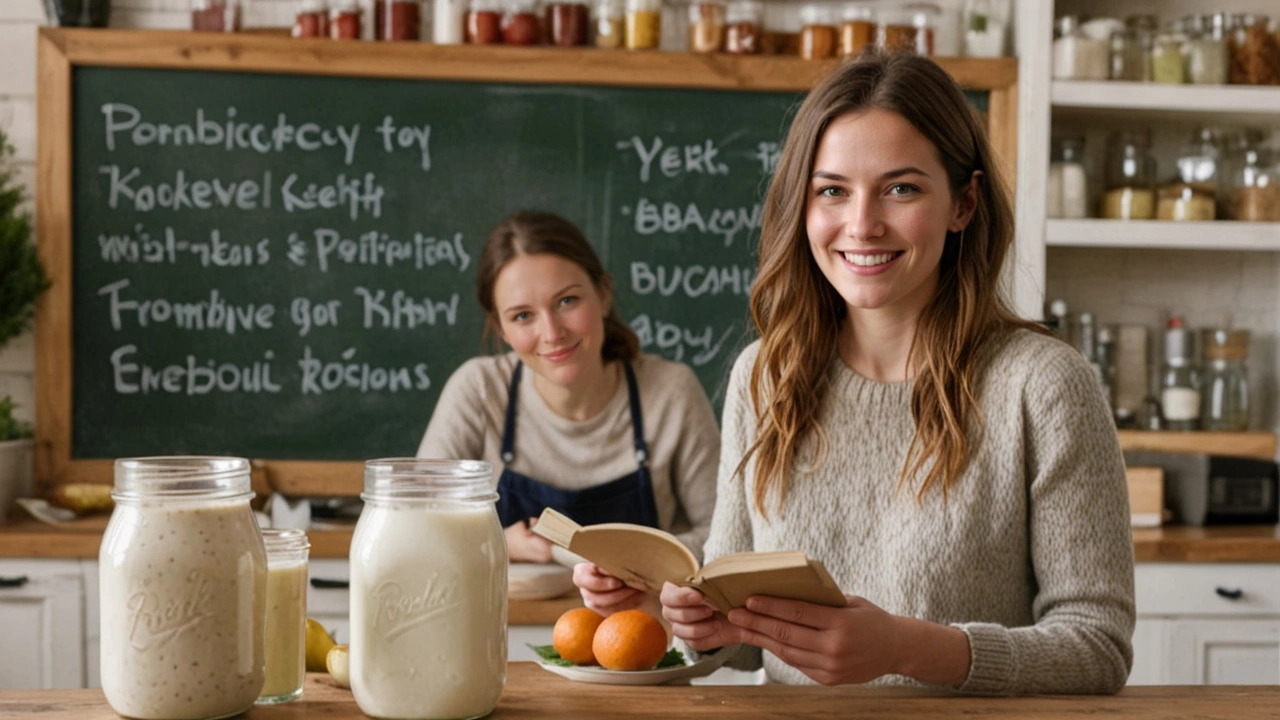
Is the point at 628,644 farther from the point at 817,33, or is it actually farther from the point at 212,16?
the point at 212,16

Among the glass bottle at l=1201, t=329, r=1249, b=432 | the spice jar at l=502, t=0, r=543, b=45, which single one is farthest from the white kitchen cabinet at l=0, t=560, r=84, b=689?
the glass bottle at l=1201, t=329, r=1249, b=432

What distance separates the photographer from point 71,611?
2.84 metres

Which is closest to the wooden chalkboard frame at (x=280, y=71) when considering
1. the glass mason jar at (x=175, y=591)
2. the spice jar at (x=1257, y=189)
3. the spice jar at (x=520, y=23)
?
the spice jar at (x=520, y=23)

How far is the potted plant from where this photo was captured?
3.04 metres

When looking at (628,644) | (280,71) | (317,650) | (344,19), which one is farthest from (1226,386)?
(317,650)

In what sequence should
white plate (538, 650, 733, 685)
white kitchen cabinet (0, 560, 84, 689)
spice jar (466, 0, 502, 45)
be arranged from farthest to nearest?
spice jar (466, 0, 502, 45) < white kitchen cabinet (0, 560, 84, 689) < white plate (538, 650, 733, 685)

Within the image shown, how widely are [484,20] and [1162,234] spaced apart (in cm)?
184

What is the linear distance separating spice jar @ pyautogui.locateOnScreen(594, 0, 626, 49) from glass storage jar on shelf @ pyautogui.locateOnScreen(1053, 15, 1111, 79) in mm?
1140

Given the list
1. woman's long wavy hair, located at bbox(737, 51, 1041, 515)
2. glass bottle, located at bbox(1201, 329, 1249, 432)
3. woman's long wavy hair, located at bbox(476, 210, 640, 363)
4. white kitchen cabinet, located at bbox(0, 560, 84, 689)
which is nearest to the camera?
woman's long wavy hair, located at bbox(737, 51, 1041, 515)

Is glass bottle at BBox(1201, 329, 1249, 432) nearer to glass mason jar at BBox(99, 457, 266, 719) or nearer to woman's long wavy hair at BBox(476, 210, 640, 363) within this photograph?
woman's long wavy hair at BBox(476, 210, 640, 363)

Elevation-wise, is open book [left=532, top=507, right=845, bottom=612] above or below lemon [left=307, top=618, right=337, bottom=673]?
above

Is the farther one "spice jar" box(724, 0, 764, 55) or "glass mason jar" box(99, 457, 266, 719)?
"spice jar" box(724, 0, 764, 55)

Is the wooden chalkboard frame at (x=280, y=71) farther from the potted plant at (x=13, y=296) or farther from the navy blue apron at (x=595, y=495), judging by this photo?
the navy blue apron at (x=595, y=495)

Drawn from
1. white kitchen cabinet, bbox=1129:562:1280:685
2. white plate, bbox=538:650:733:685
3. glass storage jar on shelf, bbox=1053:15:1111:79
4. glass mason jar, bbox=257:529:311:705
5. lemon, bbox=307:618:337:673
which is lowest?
white kitchen cabinet, bbox=1129:562:1280:685
